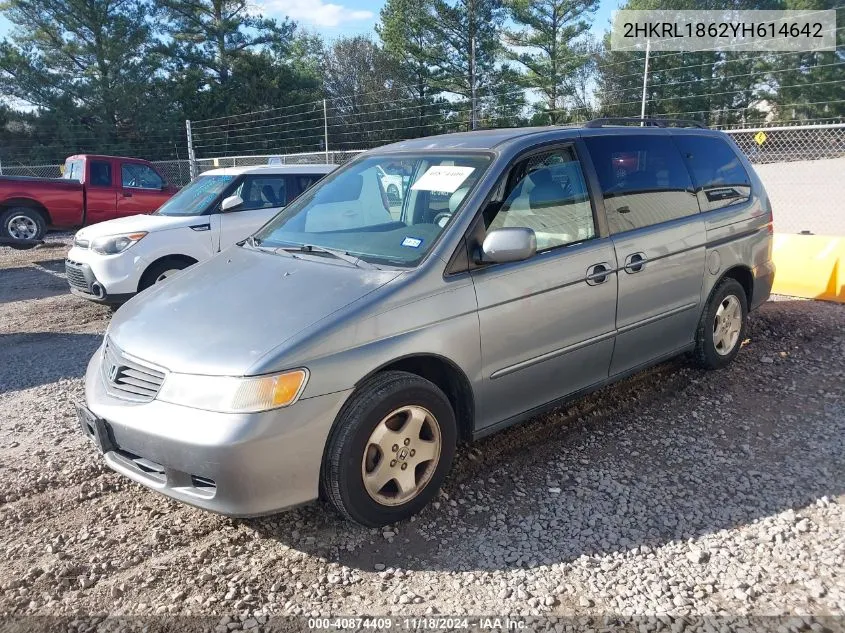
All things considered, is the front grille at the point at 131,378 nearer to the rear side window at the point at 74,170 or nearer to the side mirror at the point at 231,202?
the side mirror at the point at 231,202

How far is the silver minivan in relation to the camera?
2.79 metres

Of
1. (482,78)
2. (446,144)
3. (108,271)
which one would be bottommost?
(108,271)

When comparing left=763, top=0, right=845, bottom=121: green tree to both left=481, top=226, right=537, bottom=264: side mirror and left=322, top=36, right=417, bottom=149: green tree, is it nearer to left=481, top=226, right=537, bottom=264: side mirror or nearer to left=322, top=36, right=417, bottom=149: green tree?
left=322, top=36, right=417, bottom=149: green tree

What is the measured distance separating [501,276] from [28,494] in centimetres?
278

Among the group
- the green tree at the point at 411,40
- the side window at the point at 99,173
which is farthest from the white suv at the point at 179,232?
the green tree at the point at 411,40

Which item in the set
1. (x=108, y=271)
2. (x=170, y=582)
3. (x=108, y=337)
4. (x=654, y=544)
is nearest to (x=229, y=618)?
(x=170, y=582)

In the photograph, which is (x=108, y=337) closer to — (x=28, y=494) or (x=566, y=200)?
(x=28, y=494)

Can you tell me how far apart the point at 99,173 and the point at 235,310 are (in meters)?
11.5

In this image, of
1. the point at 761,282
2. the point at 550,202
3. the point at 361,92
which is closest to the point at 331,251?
the point at 550,202

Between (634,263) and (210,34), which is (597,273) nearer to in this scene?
(634,263)

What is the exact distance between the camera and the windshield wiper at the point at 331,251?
3412mm

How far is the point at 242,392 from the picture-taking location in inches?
107

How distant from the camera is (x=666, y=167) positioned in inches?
181

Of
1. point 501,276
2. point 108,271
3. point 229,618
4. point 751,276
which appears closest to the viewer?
point 229,618
